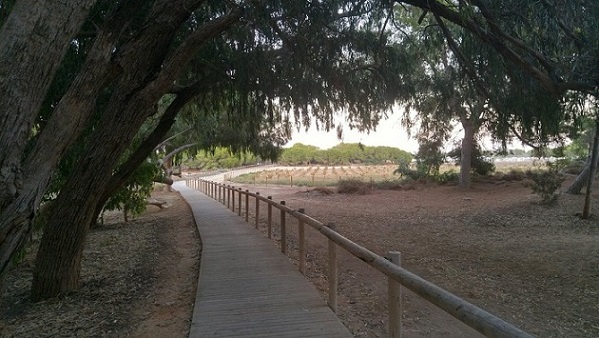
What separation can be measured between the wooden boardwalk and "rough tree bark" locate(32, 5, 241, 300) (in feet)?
6.11

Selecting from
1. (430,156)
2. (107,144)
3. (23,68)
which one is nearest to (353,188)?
(430,156)

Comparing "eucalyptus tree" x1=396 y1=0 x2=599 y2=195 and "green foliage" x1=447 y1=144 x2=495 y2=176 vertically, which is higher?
"eucalyptus tree" x1=396 y1=0 x2=599 y2=195

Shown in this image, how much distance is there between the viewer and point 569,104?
8547 mm

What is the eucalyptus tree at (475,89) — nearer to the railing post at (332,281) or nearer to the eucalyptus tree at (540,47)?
the eucalyptus tree at (540,47)

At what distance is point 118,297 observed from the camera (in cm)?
665

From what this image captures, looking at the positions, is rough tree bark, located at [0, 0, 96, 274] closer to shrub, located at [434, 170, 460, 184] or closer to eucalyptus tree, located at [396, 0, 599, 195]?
eucalyptus tree, located at [396, 0, 599, 195]

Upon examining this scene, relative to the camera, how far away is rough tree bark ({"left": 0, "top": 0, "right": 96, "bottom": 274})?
3686mm

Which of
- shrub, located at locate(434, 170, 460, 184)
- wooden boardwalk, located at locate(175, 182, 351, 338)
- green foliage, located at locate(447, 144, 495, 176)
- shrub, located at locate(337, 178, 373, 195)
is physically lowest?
wooden boardwalk, located at locate(175, 182, 351, 338)

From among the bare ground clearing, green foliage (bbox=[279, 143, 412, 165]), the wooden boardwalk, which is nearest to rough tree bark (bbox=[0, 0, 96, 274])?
the wooden boardwalk

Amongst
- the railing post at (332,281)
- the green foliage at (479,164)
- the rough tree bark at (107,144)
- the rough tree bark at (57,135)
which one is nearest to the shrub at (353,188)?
the green foliage at (479,164)

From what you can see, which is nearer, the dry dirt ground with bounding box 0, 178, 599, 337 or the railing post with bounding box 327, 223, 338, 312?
the railing post with bounding box 327, 223, 338, 312

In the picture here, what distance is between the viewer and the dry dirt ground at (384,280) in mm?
5629

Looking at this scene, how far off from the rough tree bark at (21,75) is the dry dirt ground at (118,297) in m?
1.73

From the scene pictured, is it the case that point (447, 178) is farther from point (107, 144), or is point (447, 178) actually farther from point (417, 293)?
point (417, 293)
